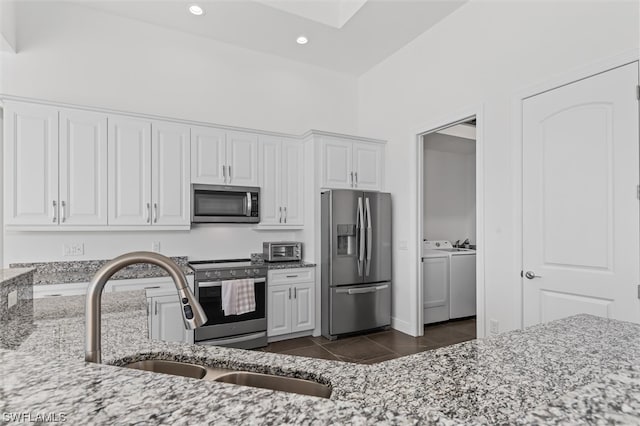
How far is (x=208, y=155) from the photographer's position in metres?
3.61

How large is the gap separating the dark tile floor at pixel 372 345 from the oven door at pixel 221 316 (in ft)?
1.08

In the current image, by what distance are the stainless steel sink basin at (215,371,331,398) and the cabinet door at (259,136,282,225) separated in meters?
3.09

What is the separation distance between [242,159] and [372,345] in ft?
8.43

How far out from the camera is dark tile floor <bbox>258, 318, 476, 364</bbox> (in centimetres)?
330

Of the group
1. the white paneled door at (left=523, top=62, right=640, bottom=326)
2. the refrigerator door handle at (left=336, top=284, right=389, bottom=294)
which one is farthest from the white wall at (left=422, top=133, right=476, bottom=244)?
Answer: the white paneled door at (left=523, top=62, right=640, bottom=326)

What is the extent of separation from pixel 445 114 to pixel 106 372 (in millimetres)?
3621

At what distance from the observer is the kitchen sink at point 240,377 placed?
0.81m

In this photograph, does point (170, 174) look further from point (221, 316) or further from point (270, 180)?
point (221, 316)

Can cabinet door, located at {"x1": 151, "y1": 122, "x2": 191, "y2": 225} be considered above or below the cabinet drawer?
above

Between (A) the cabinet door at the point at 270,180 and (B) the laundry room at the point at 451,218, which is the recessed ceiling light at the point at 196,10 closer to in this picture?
(A) the cabinet door at the point at 270,180

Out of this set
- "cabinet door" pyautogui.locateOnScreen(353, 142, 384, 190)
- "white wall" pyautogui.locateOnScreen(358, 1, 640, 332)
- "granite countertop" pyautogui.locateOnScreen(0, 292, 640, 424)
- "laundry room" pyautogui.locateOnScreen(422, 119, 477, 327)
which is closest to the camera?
"granite countertop" pyautogui.locateOnScreen(0, 292, 640, 424)

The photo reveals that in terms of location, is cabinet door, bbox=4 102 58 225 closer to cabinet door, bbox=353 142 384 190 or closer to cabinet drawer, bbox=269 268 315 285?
cabinet drawer, bbox=269 268 315 285

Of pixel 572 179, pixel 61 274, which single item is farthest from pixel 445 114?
pixel 61 274

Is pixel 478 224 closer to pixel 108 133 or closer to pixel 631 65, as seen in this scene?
pixel 631 65
